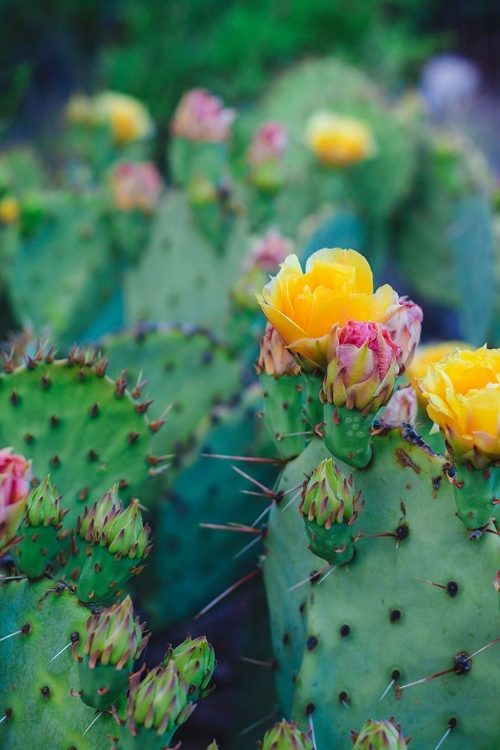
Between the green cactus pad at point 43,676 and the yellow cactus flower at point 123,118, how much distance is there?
1981 mm

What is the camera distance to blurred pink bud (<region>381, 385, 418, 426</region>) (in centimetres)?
105

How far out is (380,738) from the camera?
2.45ft

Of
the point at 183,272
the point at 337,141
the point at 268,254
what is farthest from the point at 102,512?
the point at 337,141

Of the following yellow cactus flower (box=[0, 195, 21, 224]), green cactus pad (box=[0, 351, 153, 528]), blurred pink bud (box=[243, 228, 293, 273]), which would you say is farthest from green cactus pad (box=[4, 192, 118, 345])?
green cactus pad (box=[0, 351, 153, 528])

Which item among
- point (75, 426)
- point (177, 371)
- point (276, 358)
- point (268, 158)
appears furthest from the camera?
point (268, 158)

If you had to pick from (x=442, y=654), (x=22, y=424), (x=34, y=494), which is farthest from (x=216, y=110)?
(x=442, y=654)

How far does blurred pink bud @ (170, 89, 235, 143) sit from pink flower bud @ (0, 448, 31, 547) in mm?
1581

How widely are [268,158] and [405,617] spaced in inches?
55.1

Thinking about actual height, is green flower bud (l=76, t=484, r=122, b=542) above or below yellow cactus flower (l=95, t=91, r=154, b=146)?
above

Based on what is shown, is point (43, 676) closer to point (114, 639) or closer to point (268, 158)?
point (114, 639)

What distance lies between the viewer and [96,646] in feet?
2.51

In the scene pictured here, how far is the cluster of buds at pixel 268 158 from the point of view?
204 centimetres

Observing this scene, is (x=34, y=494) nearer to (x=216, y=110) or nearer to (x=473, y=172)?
(x=216, y=110)

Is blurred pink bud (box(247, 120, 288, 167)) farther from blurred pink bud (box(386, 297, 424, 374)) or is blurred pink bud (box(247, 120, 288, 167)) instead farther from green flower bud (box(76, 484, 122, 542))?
green flower bud (box(76, 484, 122, 542))
